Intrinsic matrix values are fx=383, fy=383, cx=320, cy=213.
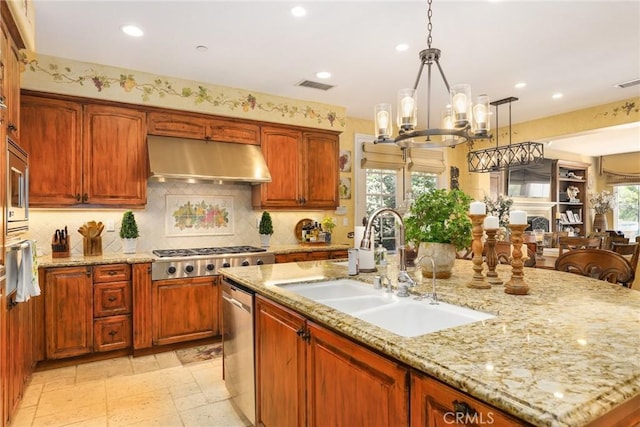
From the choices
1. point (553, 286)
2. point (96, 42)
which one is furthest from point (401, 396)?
point (96, 42)

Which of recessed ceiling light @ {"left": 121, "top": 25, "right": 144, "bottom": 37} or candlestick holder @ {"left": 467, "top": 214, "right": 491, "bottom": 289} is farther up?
recessed ceiling light @ {"left": 121, "top": 25, "right": 144, "bottom": 37}

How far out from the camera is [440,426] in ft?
3.19

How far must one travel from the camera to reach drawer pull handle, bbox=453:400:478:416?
88cm

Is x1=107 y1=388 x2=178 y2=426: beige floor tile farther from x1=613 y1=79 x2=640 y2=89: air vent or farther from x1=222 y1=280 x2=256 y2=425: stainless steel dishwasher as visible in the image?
x1=613 y1=79 x2=640 y2=89: air vent

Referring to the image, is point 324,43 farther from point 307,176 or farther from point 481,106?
point 307,176

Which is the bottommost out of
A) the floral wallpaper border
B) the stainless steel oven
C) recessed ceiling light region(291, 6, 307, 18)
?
the stainless steel oven

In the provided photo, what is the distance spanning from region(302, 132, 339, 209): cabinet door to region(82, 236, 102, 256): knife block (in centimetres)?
225

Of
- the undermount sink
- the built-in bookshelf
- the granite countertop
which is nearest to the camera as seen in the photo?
the granite countertop

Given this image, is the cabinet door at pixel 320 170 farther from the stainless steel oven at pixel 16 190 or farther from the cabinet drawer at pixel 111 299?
the stainless steel oven at pixel 16 190

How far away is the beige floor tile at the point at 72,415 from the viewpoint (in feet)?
7.78

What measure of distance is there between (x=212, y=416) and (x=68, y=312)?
1664 millimetres

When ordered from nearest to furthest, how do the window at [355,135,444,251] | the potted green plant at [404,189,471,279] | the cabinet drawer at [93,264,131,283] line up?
the potted green plant at [404,189,471,279] → the cabinet drawer at [93,264,131,283] → the window at [355,135,444,251]

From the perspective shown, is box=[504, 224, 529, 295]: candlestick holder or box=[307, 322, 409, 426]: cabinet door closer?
box=[307, 322, 409, 426]: cabinet door

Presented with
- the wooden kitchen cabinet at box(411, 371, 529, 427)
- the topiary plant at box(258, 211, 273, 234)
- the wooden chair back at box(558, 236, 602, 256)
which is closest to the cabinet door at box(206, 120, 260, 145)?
the topiary plant at box(258, 211, 273, 234)
